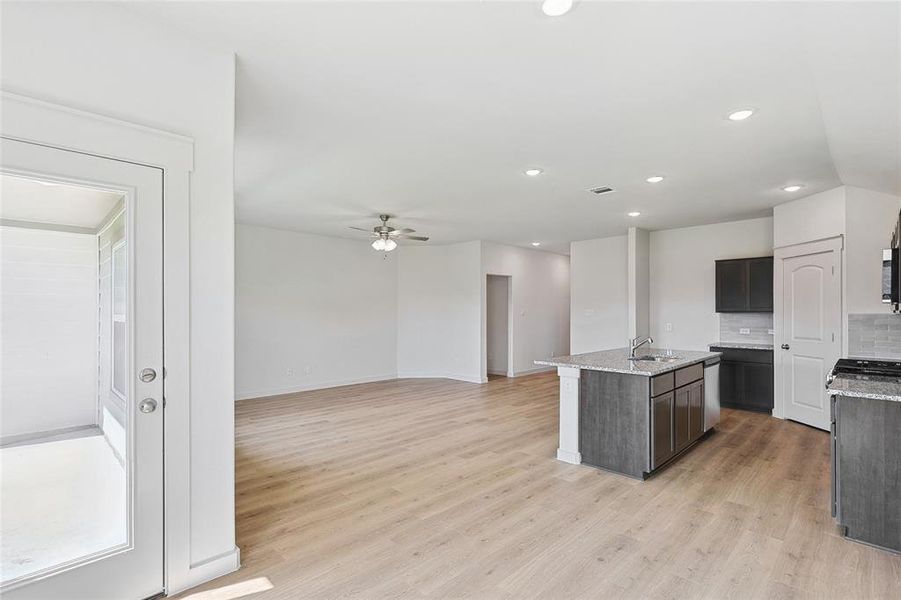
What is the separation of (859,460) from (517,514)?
2.12 meters

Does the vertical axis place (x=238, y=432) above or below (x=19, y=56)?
below

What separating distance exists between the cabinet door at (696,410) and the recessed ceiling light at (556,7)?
3.58 m

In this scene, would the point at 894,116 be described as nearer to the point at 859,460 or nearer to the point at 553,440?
the point at 859,460

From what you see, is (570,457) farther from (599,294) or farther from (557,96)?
(599,294)

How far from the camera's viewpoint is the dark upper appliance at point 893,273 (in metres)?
3.38

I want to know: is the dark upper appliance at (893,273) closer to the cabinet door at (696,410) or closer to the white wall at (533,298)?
the cabinet door at (696,410)

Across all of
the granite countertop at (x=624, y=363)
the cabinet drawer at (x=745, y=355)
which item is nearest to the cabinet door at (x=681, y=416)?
the granite countertop at (x=624, y=363)

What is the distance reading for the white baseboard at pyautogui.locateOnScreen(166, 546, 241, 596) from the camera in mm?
2123

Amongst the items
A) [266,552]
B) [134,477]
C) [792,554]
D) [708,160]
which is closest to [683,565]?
[792,554]

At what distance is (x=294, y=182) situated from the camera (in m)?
4.68

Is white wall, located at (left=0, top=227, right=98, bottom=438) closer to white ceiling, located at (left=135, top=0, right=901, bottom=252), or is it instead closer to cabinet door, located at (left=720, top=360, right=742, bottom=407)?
white ceiling, located at (left=135, top=0, right=901, bottom=252)

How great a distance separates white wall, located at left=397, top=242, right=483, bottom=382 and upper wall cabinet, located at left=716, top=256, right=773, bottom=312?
3.86 metres

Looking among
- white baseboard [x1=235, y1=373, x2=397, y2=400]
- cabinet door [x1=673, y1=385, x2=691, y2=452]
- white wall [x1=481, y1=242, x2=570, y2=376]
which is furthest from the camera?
white wall [x1=481, y1=242, x2=570, y2=376]

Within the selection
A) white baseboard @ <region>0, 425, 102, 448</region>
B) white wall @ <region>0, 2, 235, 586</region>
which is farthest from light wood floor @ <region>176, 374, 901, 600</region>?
white baseboard @ <region>0, 425, 102, 448</region>
